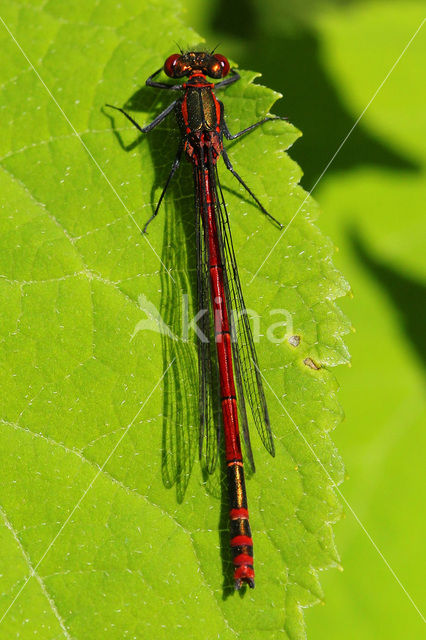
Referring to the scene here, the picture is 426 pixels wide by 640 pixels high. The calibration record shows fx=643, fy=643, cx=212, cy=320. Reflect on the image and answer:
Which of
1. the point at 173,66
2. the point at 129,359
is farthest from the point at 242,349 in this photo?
→ the point at 173,66

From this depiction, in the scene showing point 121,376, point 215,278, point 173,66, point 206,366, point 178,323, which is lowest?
point 121,376

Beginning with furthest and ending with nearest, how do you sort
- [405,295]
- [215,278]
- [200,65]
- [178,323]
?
[405,295] < [200,65] < [215,278] < [178,323]

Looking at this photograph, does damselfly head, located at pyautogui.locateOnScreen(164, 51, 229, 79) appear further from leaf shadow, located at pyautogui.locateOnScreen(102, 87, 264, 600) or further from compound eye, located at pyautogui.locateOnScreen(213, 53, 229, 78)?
leaf shadow, located at pyautogui.locateOnScreen(102, 87, 264, 600)

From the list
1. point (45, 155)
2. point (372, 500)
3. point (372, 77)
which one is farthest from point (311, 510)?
point (372, 77)

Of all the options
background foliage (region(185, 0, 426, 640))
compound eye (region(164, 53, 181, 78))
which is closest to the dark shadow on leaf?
background foliage (region(185, 0, 426, 640))

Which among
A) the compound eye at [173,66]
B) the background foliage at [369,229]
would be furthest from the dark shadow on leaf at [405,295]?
the compound eye at [173,66]

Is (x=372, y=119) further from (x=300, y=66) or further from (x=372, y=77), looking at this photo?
(x=300, y=66)

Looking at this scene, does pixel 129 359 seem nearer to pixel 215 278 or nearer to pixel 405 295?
pixel 215 278
